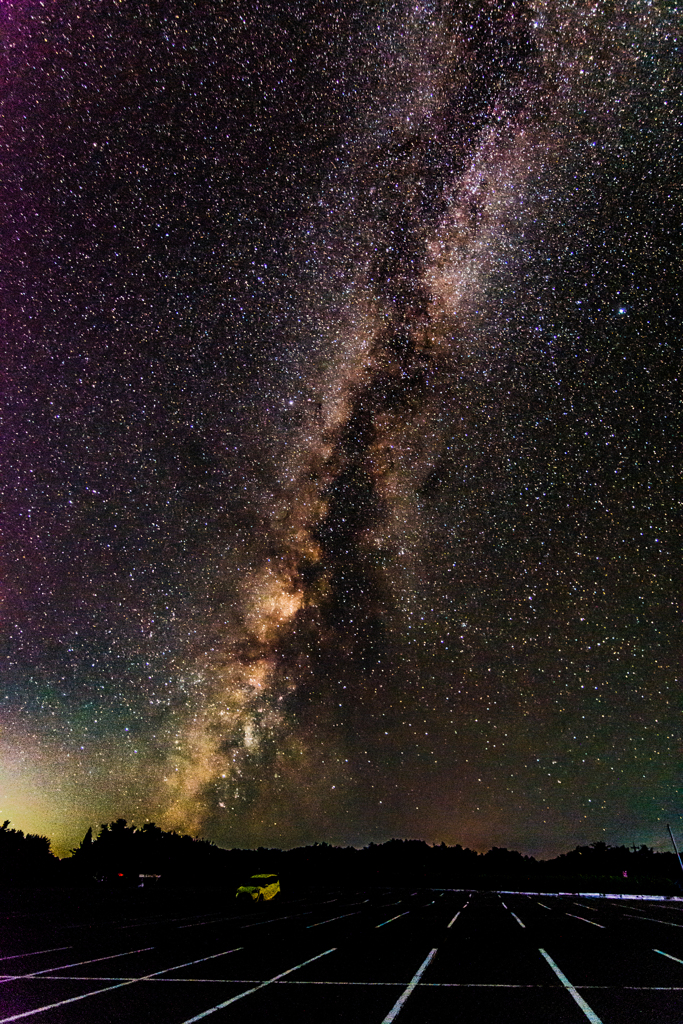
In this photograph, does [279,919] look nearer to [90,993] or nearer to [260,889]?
[260,889]

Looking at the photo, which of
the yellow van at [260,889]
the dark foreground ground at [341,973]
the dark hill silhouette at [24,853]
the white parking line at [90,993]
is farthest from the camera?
the dark hill silhouette at [24,853]

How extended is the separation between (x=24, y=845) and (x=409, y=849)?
3937 inches

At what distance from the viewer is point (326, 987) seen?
30.4 feet

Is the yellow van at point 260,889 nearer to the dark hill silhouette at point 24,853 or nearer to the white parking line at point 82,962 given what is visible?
the white parking line at point 82,962

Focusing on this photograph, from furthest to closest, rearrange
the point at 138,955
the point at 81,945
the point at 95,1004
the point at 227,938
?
1. the point at 227,938
2. the point at 81,945
3. the point at 138,955
4. the point at 95,1004

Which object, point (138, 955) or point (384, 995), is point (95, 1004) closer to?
point (384, 995)

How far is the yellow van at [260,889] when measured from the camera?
34750 mm

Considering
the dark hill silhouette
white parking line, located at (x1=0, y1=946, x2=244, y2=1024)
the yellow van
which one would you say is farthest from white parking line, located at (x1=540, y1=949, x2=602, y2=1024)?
the dark hill silhouette

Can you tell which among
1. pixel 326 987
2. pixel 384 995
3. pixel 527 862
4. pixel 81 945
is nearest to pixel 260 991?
pixel 326 987

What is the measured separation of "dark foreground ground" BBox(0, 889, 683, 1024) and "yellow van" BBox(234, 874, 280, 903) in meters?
16.8

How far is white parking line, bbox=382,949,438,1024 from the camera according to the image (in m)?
7.48

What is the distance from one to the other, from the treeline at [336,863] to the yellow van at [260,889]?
59486 millimetres

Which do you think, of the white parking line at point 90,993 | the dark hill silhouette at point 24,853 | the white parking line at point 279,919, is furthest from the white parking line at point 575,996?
the dark hill silhouette at point 24,853

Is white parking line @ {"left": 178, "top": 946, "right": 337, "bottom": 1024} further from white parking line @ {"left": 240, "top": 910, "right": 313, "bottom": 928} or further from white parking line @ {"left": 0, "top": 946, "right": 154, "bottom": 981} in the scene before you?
white parking line @ {"left": 240, "top": 910, "right": 313, "bottom": 928}
